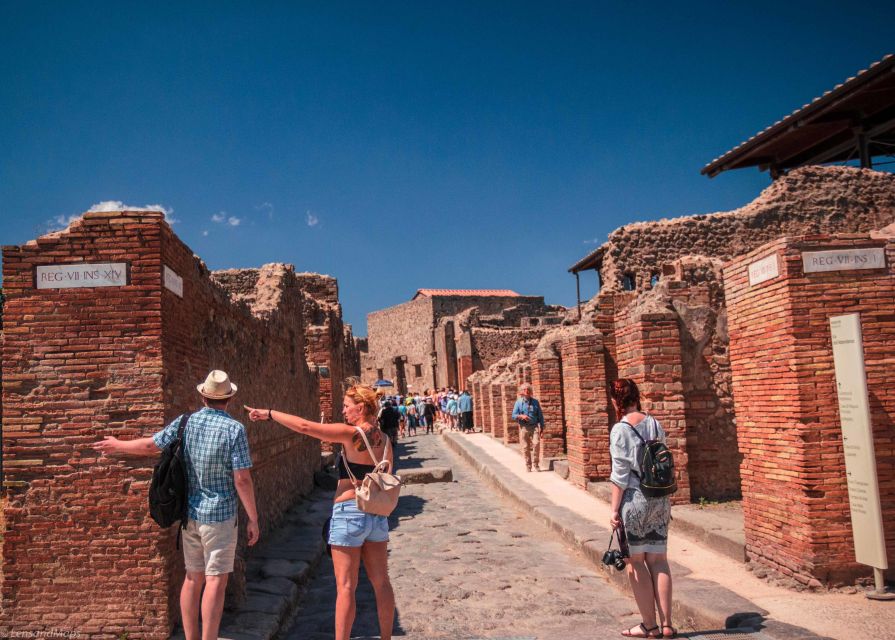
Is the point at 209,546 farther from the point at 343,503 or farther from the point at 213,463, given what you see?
the point at 343,503

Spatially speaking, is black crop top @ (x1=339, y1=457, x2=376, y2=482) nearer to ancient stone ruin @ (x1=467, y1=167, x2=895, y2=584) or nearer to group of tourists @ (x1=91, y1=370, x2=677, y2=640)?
group of tourists @ (x1=91, y1=370, x2=677, y2=640)

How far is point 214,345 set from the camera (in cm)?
632

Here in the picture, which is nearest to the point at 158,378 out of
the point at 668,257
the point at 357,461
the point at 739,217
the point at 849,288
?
the point at 357,461

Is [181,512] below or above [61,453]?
below

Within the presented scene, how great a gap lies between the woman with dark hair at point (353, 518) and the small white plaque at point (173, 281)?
1373 mm

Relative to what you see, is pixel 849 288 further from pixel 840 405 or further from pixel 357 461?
pixel 357 461

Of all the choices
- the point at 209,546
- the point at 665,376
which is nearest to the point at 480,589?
the point at 209,546

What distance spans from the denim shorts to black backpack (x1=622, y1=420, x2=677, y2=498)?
68.5 inches

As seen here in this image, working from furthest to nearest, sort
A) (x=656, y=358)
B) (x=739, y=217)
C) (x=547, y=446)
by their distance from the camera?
(x=739, y=217) < (x=547, y=446) < (x=656, y=358)

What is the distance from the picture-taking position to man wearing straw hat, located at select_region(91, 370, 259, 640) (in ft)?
13.0

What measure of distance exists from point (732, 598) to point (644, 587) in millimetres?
912

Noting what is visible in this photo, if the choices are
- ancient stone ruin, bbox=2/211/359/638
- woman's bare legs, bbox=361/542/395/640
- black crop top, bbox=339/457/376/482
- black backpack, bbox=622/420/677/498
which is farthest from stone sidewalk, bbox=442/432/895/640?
ancient stone ruin, bbox=2/211/359/638

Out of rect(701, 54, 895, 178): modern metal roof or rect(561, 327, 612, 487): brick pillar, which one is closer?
rect(561, 327, 612, 487): brick pillar

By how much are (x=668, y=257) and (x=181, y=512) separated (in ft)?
43.6
